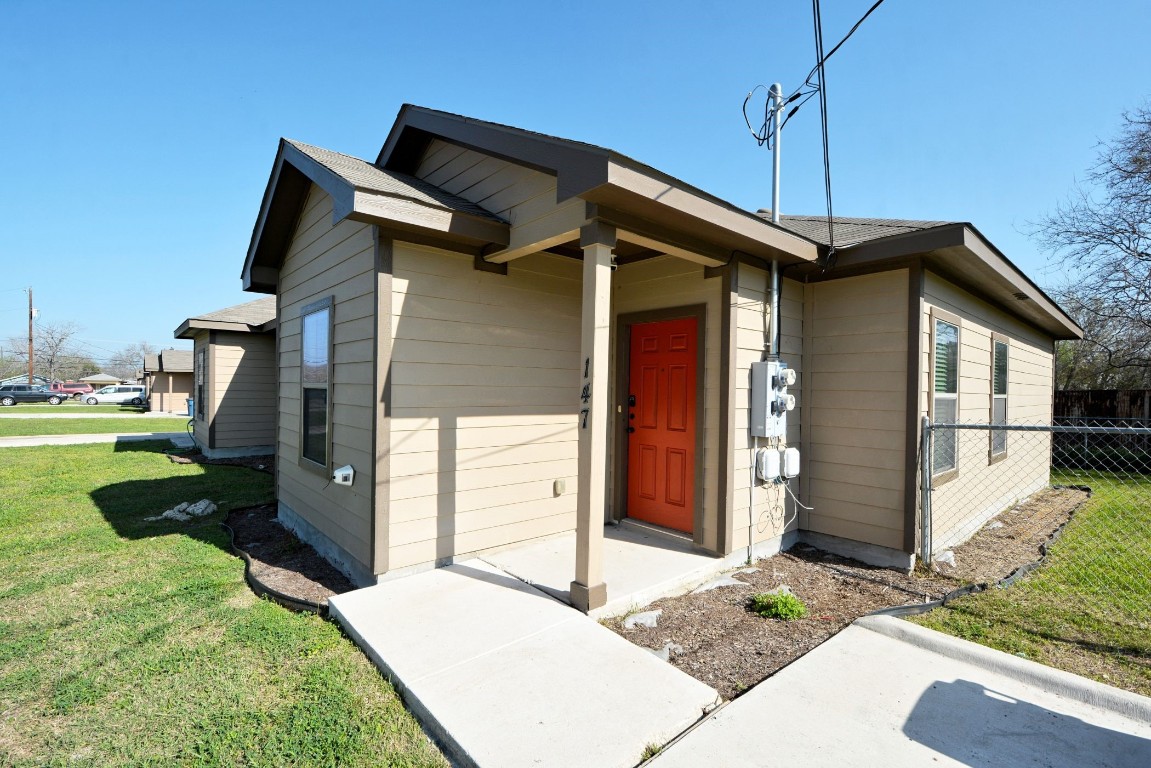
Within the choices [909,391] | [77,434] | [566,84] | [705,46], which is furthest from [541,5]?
[77,434]

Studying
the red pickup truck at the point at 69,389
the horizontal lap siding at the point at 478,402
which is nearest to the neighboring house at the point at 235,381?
the horizontal lap siding at the point at 478,402

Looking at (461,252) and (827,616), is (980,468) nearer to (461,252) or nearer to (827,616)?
(827,616)

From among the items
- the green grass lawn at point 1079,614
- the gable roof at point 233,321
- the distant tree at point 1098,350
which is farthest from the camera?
the distant tree at point 1098,350

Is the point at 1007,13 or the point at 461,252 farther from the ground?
the point at 1007,13

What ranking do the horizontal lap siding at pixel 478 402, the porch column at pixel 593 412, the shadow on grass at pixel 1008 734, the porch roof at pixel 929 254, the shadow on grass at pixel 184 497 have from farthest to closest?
the shadow on grass at pixel 184 497
the porch roof at pixel 929 254
the horizontal lap siding at pixel 478 402
the porch column at pixel 593 412
the shadow on grass at pixel 1008 734

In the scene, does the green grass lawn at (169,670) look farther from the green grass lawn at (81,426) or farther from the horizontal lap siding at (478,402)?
the green grass lawn at (81,426)

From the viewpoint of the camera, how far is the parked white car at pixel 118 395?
97.1 ft

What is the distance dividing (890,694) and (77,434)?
59.2 feet

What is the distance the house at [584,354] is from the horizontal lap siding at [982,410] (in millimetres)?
88

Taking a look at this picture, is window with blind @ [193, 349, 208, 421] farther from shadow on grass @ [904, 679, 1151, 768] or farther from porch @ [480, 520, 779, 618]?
shadow on grass @ [904, 679, 1151, 768]

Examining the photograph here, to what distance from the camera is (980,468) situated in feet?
18.1

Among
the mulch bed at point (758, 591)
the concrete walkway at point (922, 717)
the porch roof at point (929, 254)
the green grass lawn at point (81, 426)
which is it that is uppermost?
the porch roof at point (929, 254)

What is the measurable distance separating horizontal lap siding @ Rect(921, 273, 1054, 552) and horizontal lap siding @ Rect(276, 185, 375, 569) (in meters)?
4.31

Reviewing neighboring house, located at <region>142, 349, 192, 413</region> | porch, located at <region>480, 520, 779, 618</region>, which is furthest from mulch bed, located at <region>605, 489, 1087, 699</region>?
neighboring house, located at <region>142, 349, 192, 413</region>
